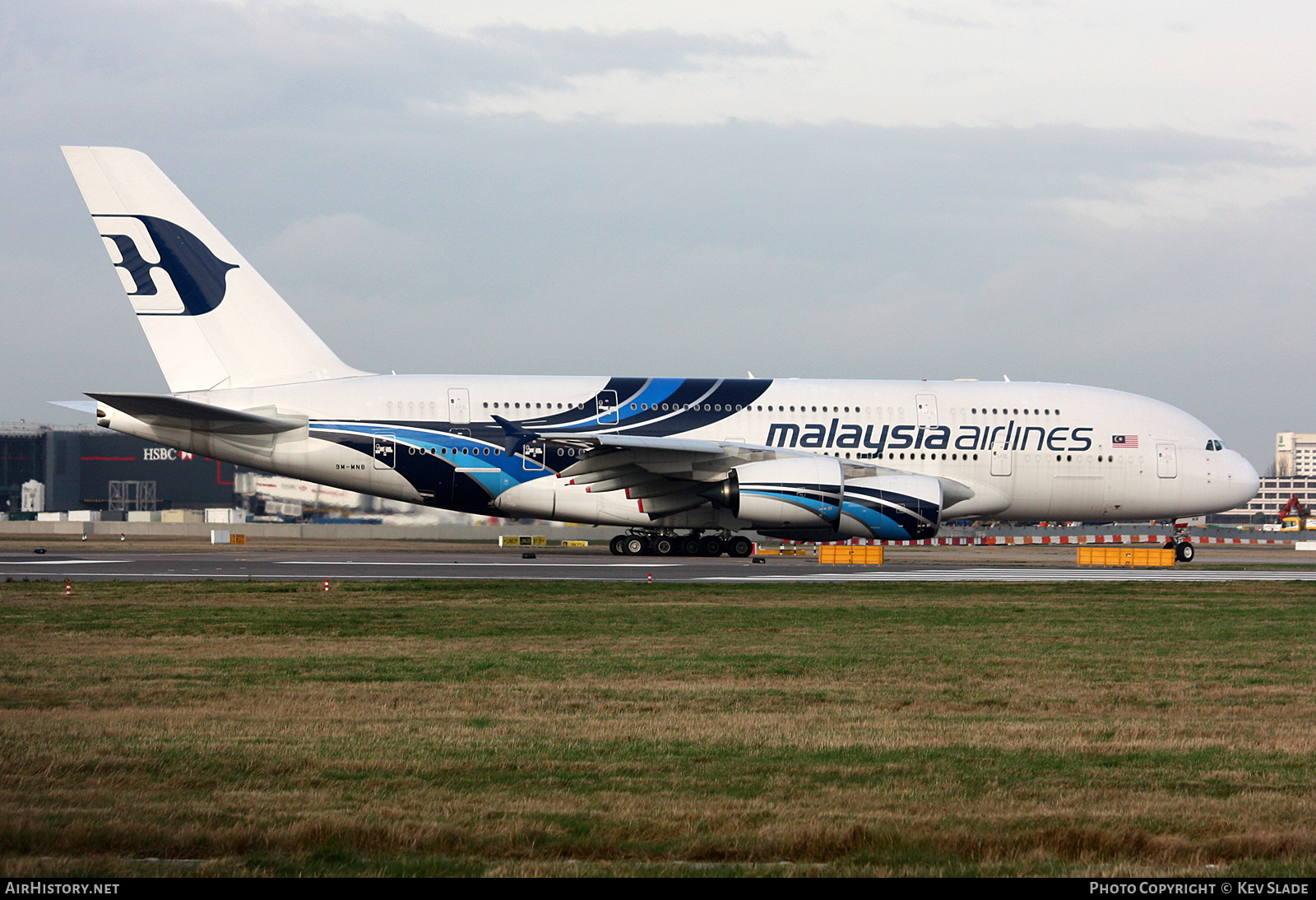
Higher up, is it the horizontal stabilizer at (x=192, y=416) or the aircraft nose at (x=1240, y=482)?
the horizontal stabilizer at (x=192, y=416)

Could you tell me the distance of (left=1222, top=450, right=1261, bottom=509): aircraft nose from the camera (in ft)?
119

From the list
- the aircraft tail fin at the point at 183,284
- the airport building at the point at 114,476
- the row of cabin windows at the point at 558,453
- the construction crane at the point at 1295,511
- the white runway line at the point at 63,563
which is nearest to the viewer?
the white runway line at the point at 63,563

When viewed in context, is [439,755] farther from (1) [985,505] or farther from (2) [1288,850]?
(1) [985,505]

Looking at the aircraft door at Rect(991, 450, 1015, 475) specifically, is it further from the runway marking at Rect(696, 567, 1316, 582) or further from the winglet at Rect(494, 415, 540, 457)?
the winglet at Rect(494, 415, 540, 457)

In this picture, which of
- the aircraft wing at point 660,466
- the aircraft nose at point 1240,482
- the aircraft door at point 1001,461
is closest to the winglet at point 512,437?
the aircraft wing at point 660,466

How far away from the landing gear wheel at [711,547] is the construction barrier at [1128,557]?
9634 mm

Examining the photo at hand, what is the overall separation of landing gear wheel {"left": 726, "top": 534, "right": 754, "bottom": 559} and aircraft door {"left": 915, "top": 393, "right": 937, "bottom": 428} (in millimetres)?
5740

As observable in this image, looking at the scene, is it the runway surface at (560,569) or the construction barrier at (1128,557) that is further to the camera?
the construction barrier at (1128,557)

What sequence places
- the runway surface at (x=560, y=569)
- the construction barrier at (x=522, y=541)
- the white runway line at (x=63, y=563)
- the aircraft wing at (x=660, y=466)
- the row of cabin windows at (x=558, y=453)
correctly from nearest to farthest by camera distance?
the runway surface at (x=560, y=569), the white runway line at (x=63, y=563), the aircraft wing at (x=660, y=466), the row of cabin windows at (x=558, y=453), the construction barrier at (x=522, y=541)

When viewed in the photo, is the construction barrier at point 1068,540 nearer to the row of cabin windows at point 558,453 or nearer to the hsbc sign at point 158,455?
the row of cabin windows at point 558,453

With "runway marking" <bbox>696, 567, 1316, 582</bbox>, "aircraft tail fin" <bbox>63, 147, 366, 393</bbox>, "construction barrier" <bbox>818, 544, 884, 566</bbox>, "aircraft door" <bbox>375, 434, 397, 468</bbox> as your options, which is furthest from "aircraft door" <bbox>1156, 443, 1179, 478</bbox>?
"aircraft tail fin" <bbox>63, 147, 366, 393</bbox>

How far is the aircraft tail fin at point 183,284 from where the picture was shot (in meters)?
32.2
